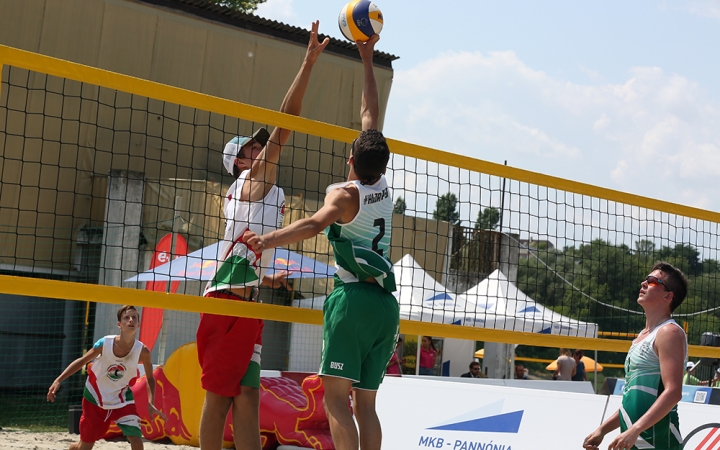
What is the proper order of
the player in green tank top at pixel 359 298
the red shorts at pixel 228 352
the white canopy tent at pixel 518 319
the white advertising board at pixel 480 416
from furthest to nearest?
the white canopy tent at pixel 518 319, the white advertising board at pixel 480 416, the red shorts at pixel 228 352, the player in green tank top at pixel 359 298

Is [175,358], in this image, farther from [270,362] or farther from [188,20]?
[188,20]

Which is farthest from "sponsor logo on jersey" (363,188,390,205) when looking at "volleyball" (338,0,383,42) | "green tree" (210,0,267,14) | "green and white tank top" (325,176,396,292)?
"green tree" (210,0,267,14)

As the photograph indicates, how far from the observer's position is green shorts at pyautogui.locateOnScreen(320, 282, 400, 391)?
4.21m

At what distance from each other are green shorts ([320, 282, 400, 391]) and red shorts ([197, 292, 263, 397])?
1.95 ft

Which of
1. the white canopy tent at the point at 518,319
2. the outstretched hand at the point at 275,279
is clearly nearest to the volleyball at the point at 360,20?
the outstretched hand at the point at 275,279

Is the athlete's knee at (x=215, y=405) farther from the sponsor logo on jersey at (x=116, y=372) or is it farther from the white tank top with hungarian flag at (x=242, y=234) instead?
the sponsor logo on jersey at (x=116, y=372)

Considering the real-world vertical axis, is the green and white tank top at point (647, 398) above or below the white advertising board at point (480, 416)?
above

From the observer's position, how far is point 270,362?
51.5 feet

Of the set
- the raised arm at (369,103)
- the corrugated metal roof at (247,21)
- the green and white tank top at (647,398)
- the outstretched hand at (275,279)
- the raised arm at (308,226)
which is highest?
the corrugated metal roof at (247,21)

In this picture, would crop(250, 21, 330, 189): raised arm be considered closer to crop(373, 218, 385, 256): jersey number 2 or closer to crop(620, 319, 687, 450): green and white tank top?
crop(373, 218, 385, 256): jersey number 2

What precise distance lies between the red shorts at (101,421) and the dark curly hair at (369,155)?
168 inches

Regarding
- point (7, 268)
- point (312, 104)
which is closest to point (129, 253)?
point (7, 268)

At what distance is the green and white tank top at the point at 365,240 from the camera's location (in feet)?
14.1

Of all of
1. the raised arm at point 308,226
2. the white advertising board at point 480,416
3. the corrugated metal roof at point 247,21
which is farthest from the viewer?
the corrugated metal roof at point 247,21
